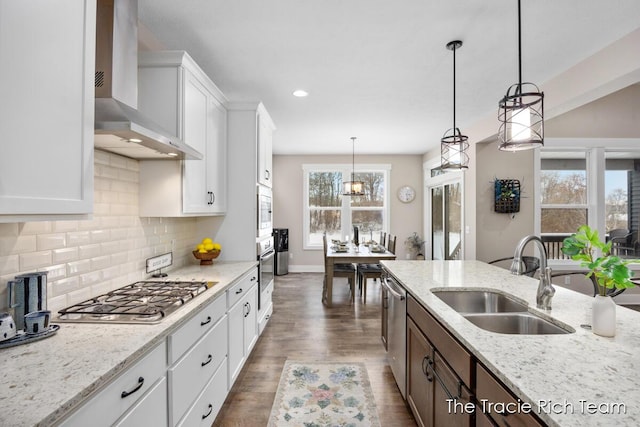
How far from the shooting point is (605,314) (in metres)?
1.19

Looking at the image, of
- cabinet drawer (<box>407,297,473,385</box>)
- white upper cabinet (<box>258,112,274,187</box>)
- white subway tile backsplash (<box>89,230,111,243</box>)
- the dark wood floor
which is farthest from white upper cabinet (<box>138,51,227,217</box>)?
cabinet drawer (<box>407,297,473,385</box>)

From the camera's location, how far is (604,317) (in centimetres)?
119

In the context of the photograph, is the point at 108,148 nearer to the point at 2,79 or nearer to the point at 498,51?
the point at 2,79

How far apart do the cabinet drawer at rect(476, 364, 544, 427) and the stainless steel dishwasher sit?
3.15 feet

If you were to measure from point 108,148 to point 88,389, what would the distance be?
4.55 ft

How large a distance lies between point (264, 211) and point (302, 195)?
11.8 ft

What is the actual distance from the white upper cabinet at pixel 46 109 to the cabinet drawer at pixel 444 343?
5.00ft

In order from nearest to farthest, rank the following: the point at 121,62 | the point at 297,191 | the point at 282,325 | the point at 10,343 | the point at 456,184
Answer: the point at 10,343 < the point at 121,62 < the point at 282,325 < the point at 456,184 < the point at 297,191

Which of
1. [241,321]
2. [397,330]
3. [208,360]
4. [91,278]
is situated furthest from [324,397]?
[91,278]

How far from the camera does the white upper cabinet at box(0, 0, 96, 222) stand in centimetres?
86

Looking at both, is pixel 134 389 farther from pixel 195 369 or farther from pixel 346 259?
pixel 346 259

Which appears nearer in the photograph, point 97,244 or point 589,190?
point 97,244

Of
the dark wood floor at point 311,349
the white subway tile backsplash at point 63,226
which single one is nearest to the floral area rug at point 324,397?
the dark wood floor at point 311,349

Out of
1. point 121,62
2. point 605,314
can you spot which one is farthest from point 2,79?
point 605,314
